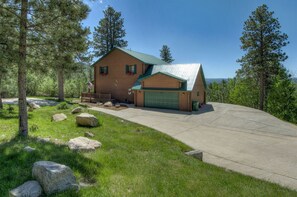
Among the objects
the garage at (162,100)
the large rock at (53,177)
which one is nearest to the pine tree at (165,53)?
the garage at (162,100)

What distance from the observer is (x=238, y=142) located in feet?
30.0

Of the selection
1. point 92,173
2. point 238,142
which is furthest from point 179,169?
point 238,142

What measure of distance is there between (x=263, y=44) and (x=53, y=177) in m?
29.3

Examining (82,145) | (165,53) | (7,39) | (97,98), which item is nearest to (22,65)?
(7,39)

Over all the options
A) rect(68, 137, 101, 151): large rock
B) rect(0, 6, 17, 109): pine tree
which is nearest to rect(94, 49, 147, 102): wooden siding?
rect(68, 137, 101, 151): large rock

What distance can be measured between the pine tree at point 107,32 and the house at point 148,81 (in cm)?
843

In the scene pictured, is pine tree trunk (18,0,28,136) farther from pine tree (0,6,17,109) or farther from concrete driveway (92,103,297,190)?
concrete driveway (92,103,297,190)

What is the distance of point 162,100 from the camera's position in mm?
18828

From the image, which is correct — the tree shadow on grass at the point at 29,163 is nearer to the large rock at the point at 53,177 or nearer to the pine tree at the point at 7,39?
the large rock at the point at 53,177

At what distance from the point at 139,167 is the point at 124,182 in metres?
1.02

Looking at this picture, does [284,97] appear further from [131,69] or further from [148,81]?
[131,69]

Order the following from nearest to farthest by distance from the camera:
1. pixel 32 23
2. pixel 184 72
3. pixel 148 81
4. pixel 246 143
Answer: pixel 32 23 < pixel 246 143 < pixel 148 81 < pixel 184 72

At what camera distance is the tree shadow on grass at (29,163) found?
373 cm

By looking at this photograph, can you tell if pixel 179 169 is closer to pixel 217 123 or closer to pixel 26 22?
pixel 26 22
